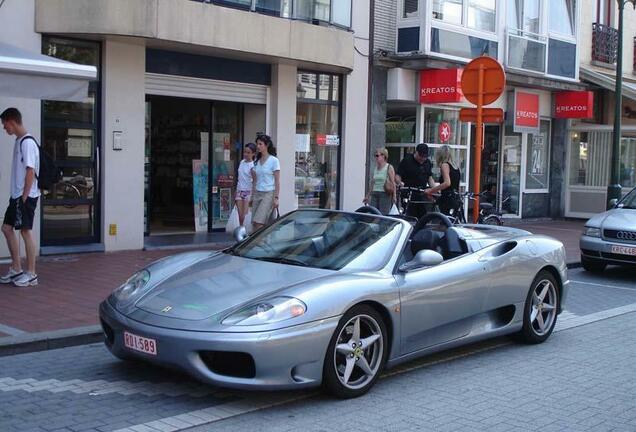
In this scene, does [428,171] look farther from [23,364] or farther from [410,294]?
[23,364]

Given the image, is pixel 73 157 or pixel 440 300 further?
pixel 73 157

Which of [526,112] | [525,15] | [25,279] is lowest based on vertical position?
[25,279]

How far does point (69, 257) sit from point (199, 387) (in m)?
6.39

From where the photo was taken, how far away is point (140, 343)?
525 centimetres

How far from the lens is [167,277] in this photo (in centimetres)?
590

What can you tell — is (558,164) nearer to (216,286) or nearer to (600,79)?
(600,79)

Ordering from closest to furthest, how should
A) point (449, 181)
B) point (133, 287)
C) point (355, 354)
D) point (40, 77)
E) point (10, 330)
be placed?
1. point (355, 354)
2. point (133, 287)
3. point (10, 330)
4. point (40, 77)
5. point (449, 181)

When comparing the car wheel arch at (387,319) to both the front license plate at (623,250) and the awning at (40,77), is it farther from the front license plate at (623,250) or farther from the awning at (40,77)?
the front license plate at (623,250)

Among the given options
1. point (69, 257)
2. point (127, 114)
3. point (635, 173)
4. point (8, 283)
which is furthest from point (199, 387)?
point (635, 173)

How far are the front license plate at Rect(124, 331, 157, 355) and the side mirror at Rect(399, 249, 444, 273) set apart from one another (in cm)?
196

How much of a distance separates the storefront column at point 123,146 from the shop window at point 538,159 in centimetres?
1243

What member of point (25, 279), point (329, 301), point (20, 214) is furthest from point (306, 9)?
point (329, 301)

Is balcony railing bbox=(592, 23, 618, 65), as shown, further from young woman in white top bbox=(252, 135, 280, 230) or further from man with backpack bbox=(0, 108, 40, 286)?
man with backpack bbox=(0, 108, 40, 286)

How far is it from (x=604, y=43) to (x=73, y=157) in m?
16.6
